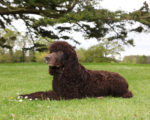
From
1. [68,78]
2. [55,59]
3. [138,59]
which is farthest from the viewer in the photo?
[138,59]

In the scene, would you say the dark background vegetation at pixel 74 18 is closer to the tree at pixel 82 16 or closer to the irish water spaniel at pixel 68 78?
the tree at pixel 82 16

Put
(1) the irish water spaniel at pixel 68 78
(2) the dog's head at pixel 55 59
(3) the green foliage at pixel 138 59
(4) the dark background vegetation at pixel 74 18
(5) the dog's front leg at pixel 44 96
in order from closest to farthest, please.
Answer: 1. (2) the dog's head at pixel 55 59
2. (1) the irish water spaniel at pixel 68 78
3. (5) the dog's front leg at pixel 44 96
4. (4) the dark background vegetation at pixel 74 18
5. (3) the green foliage at pixel 138 59

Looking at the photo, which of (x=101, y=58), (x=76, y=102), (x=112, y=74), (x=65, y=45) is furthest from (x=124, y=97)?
(x=101, y=58)

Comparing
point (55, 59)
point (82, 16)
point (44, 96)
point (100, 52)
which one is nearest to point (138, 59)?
point (100, 52)

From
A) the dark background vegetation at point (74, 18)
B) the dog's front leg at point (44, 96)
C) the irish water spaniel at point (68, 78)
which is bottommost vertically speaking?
the dog's front leg at point (44, 96)

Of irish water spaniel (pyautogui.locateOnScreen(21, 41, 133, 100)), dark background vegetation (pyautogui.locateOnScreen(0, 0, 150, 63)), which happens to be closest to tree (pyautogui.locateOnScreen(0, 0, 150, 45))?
dark background vegetation (pyautogui.locateOnScreen(0, 0, 150, 63))

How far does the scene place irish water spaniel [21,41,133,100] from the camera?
175 inches

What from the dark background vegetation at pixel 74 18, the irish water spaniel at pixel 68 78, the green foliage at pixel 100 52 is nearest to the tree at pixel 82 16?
the dark background vegetation at pixel 74 18

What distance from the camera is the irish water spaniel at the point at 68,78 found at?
14.6ft

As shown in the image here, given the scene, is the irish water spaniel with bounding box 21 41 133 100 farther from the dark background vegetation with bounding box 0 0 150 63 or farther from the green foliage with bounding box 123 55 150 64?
the green foliage with bounding box 123 55 150 64

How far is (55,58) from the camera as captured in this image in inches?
169

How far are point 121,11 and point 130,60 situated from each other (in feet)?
83.3

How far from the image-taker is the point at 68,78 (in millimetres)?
4500

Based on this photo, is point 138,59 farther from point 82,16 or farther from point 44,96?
point 44,96
